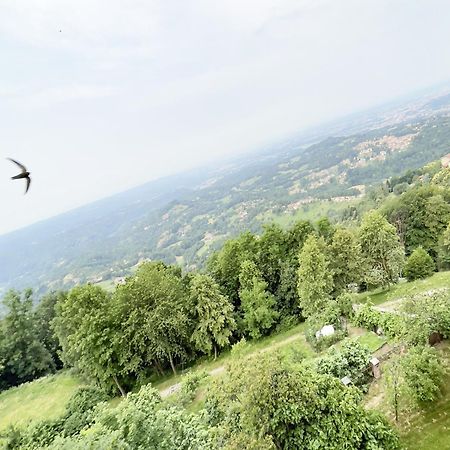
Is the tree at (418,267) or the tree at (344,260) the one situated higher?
the tree at (344,260)

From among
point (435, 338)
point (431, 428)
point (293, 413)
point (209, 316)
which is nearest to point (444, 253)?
point (435, 338)

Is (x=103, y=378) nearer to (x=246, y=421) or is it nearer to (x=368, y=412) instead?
(x=246, y=421)

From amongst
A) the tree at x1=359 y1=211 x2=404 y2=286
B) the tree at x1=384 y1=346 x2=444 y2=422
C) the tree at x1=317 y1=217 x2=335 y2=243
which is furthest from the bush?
the tree at x1=317 y1=217 x2=335 y2=243

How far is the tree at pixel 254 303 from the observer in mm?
35500

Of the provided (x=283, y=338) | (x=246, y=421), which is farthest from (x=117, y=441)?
(x=283, y=338)

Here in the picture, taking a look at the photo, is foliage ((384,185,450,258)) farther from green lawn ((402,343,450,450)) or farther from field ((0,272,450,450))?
green lawn ((402,343,450,450))

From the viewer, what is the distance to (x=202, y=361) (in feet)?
117

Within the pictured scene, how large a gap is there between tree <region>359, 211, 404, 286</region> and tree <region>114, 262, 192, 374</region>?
18.4m

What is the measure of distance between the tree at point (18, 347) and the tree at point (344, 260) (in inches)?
1379

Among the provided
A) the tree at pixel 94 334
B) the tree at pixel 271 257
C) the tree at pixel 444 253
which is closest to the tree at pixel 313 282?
the tree at pixel 271 257

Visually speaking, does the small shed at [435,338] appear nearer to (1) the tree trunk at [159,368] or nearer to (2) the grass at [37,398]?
(1) the tree trunk at [159,368]

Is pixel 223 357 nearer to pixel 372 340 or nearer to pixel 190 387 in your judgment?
pixel 190 387

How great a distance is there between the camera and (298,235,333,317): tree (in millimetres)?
32031

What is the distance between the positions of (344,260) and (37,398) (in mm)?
32932
